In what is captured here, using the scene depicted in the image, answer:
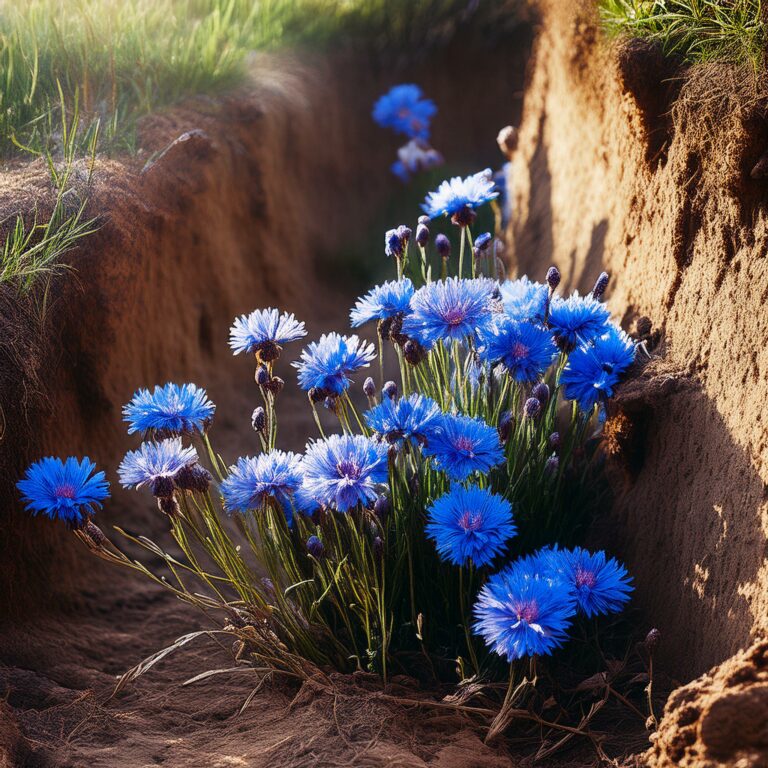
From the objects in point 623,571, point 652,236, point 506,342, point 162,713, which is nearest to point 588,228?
point 652,236

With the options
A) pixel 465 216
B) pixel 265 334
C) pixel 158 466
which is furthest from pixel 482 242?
pixel 158 466

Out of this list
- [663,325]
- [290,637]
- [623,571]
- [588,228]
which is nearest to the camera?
[623,571]

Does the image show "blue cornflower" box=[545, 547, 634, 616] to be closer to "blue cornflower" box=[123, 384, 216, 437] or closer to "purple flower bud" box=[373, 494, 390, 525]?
"purple flower bud" box=[373, 494, 390, 525]

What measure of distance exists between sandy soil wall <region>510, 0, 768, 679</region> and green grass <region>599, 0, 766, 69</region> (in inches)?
2.1

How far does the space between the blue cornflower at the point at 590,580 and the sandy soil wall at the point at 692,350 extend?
217mm

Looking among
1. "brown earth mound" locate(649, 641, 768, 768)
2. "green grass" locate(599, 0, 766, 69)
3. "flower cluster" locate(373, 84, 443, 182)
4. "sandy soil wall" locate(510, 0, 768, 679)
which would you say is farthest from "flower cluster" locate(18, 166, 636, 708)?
"flower cluster" locate(373, 84, 443, 182)

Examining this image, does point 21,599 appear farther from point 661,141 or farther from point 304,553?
point 661,141

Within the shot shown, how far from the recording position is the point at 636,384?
2264mm

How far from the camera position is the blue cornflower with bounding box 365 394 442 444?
6.23ft

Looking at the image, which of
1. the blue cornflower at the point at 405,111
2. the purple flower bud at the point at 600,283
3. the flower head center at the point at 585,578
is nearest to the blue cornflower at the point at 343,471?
the flower head center at the point at 585,578

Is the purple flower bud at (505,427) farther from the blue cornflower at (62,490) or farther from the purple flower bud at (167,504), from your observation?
the blue cornflower at (62,490)

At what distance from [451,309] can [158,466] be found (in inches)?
28.6

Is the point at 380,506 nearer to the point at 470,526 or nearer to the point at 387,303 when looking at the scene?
the point at 470,526

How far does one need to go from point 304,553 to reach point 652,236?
131cm
